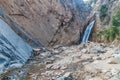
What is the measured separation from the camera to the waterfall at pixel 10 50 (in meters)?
9.21

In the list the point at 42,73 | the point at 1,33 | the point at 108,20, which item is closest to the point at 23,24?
the point at 1,33

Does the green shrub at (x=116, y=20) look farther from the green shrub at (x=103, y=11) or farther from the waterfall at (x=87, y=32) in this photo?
the waterfall at (x=87, y=32)

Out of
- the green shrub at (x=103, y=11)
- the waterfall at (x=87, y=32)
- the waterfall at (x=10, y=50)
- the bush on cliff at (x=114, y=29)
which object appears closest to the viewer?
the waterfall at (x=10, y=50)

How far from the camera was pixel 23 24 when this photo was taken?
16.2 m

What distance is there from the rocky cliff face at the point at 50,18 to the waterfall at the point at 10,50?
4.03 meters

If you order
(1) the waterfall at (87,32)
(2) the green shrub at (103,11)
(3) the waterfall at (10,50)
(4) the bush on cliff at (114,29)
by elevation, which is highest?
(2) the green shrub at (103,11)

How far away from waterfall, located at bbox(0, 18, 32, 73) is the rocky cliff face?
159 inches

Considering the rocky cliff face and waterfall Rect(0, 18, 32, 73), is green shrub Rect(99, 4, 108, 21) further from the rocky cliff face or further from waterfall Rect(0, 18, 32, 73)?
waterfall Rect(0, 18, 32, 73)

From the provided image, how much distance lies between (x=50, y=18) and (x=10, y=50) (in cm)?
889

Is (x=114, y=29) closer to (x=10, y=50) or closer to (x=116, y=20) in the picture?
(x=116, y=20)

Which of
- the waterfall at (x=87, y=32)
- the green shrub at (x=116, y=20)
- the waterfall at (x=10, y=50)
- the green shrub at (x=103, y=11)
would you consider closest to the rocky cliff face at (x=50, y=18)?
the waterfall at (x=87, y=32)

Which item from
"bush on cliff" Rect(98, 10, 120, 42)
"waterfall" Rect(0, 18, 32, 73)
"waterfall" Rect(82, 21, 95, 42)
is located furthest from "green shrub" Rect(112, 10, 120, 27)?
"waterfall" Rect(0, 18, 32, 73)

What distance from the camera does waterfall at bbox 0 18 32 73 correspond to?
9.21 meters

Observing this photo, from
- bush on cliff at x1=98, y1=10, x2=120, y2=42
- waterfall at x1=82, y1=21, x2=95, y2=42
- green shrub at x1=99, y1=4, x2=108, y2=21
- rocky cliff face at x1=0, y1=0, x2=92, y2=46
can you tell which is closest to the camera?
bush on cliff at x1=98, y1=10, x2=120, y2=42
